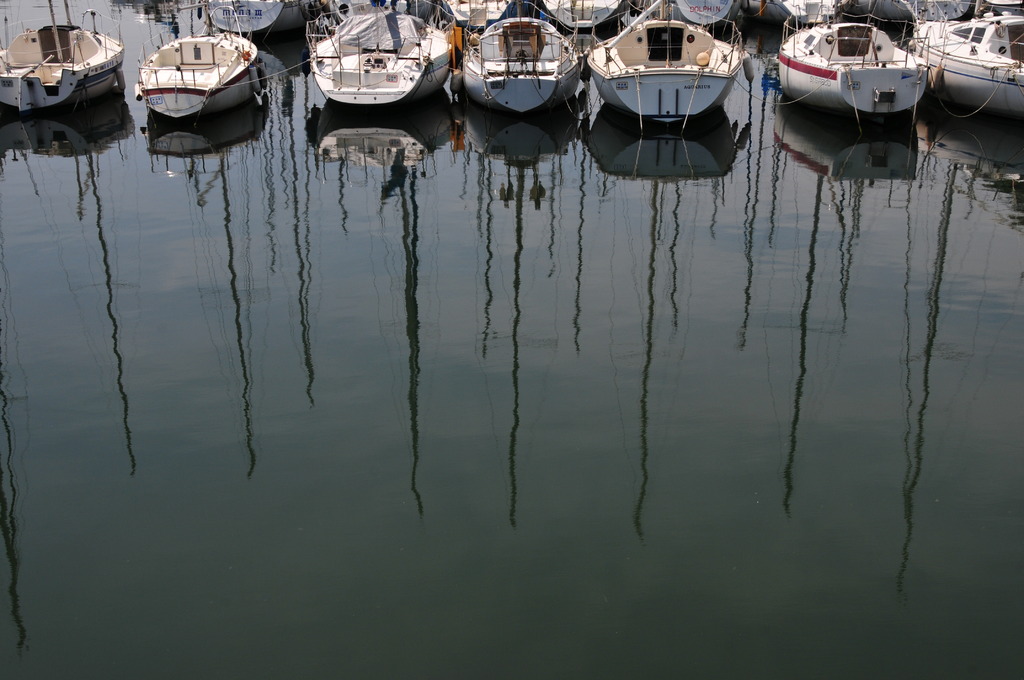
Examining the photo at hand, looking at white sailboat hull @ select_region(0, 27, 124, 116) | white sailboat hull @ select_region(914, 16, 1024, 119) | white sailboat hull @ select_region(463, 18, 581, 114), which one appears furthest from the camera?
white sailboat hull @ select_region(0, 27, 124, 116)

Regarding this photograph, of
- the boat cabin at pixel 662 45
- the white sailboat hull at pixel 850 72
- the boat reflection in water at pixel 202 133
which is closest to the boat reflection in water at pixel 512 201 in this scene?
the boat cabin at pixel 662 45

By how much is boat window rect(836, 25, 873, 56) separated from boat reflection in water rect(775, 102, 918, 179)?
1.55m

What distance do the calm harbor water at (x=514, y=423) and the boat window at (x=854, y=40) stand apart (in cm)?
488

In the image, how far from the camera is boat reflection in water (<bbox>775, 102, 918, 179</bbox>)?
20.8 metres

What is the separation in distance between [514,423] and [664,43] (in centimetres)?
1713

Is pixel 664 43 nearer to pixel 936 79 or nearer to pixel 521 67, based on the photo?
pixel 521 67

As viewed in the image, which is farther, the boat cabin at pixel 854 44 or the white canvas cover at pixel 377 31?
the white canvas cover at pixel 377 31

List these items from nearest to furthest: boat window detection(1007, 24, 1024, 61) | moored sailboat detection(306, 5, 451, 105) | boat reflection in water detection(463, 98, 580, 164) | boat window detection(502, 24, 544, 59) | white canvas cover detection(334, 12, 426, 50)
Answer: boat reflection in water detection(463, 98, 580, 164) < boat window detection(1007, 24, 1024, 61) < moored sailboat detection(306, 5, 451, 105) < boat window detection(502, 24, 544, 59) < white canvas cover detection(334, 12, 426, 50)

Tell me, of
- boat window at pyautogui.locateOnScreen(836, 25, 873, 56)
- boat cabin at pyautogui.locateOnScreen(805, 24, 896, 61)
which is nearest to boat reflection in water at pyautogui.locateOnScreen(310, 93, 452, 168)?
boat cabin at pyautogui.locateOnScreen(805, 24, 896, 61)

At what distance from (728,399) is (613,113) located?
1535cm

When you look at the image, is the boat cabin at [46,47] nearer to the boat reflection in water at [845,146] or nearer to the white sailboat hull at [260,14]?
the white sailboat hull at [260,14]

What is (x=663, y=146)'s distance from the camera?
22953mm

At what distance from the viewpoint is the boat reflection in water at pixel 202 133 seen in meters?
23.1

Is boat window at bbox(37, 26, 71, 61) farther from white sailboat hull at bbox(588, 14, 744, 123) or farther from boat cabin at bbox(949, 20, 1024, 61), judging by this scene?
boat cabin at bbox(949, 20, 1024, 61)
